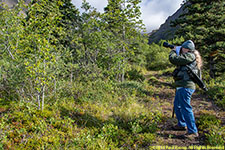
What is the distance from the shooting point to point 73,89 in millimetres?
6160

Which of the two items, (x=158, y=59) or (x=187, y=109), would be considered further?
(x=158, y=59)

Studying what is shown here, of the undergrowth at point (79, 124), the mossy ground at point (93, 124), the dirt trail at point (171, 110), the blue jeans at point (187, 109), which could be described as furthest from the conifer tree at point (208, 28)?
the blue jeans at point (187, 109)

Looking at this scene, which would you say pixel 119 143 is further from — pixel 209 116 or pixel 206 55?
pixel 206 55

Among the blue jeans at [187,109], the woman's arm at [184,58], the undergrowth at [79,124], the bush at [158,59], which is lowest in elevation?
the undergrowth at [79,124]

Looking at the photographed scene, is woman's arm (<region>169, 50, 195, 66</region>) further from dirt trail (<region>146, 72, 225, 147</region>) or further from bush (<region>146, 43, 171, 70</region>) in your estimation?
bush (<region>146, 43, 171, 70</region>)

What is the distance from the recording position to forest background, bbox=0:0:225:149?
137 inches

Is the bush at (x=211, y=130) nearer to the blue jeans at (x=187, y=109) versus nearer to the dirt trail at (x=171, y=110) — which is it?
the dirt trail at (x=171, y=110)

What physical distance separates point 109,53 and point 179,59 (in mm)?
5338

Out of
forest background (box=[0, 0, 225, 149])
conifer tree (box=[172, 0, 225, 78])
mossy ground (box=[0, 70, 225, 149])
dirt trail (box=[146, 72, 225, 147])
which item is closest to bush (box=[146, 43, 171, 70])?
forest background (box=[0, 0, 225, 149])

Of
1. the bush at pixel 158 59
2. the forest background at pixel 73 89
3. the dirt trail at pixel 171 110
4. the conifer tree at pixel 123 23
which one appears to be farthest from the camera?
the bush at pixel 158 59

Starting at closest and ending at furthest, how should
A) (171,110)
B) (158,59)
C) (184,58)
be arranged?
1. (184,58)
2. (171,110)
3. (158,59)

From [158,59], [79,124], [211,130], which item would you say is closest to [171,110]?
[211,130]

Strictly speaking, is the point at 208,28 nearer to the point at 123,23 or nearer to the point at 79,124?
the point at 123,23

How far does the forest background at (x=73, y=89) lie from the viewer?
11.4 feet
